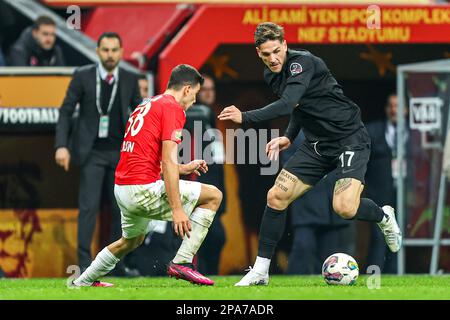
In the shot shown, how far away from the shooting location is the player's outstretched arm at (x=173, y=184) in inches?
372

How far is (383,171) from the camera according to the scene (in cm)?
1447

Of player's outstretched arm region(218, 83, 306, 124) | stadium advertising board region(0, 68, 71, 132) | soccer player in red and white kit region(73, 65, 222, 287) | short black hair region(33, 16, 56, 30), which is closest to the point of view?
player's outstretched arm region(218, 83, 306, 124)

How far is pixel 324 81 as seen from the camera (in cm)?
1051

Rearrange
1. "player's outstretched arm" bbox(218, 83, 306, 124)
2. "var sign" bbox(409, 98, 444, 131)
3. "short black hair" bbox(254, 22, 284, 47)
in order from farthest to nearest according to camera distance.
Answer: "var sign" bbox(409, 98, 444, 131) < "short black hair" bbox(254, 22, 284, 47) < "player's outstretched arm" bbox(218, 83, 306, 124)

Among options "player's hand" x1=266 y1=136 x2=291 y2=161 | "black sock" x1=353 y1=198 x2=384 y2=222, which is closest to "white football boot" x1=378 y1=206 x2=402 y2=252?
"black sock" x1=353 y1=198 x2=384 y2=222

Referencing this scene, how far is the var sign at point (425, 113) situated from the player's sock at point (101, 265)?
539 cm

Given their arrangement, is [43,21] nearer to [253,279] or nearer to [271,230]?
[271,230]

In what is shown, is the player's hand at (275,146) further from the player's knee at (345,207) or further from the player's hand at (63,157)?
the player's hand at (63,157)

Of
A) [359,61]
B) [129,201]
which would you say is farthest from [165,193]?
[359,61]

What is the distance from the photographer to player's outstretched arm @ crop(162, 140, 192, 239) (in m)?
9.46

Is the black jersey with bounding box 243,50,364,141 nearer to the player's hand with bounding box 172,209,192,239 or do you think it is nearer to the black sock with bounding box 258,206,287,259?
the black sock with bounding box 258,206,287,259

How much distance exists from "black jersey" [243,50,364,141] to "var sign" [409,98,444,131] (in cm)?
377

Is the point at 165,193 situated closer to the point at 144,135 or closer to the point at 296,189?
the point at 144,135

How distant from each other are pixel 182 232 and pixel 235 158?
5.14 meters
